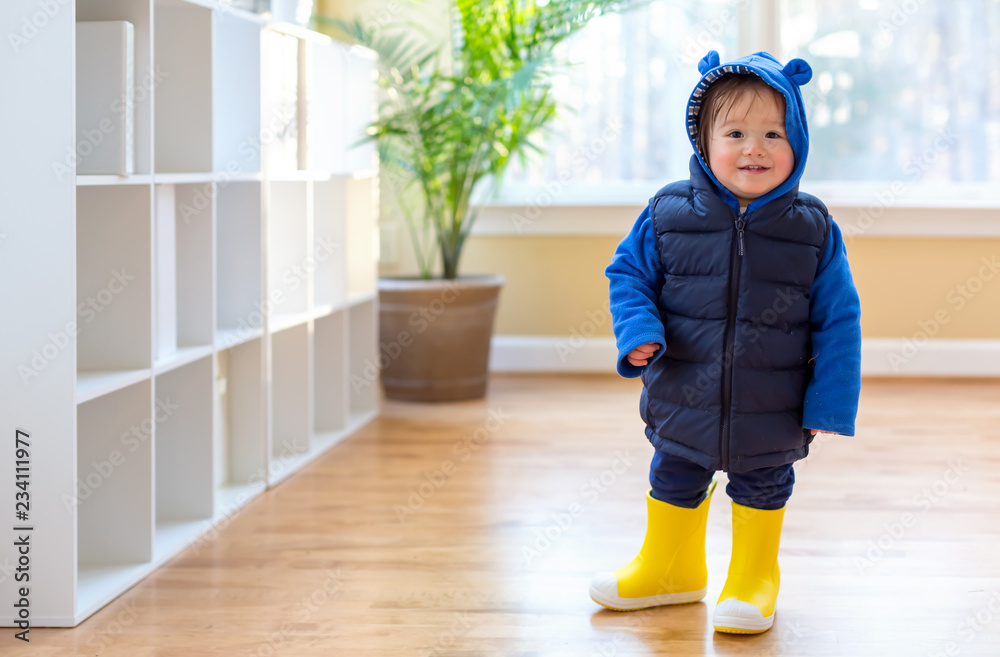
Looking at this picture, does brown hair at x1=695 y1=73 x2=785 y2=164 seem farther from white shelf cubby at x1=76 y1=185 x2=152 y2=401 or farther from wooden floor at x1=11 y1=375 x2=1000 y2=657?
white shelf cubby at x1=76 y1=185 x2=152 y2=401

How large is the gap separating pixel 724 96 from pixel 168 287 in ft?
3.45

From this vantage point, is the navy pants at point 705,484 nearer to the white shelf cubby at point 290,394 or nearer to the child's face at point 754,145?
the child's face at point 754,145

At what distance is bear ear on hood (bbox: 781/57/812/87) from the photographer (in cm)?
146

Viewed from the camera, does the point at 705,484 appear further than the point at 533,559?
No

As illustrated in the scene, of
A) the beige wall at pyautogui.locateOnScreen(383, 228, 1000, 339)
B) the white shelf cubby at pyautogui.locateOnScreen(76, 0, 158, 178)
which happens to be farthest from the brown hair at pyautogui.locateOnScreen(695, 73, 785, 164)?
the beige wall at pyautogui.locateOnScreen(383, 228, 1000, 339)

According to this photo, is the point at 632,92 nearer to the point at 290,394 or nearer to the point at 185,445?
the point at 290,394

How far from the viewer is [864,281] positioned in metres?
3.60

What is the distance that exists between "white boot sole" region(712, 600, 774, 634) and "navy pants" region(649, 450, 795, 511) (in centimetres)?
15

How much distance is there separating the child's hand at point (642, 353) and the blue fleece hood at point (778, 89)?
0.23 meters

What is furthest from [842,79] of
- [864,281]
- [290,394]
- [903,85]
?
[290,394]

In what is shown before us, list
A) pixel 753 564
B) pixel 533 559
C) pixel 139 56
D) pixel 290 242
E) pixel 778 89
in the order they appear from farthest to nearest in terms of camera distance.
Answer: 1. pixel 290 242
2. pixel 533 559
3. pixel 139 56
4. pixel 753 564
5. pixel 778 89

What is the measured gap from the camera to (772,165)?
144 centimetres

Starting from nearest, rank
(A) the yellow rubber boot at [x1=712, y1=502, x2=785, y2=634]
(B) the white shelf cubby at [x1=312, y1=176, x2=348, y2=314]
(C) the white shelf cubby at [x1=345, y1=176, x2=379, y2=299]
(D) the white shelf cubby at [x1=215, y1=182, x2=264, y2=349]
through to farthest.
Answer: (A) the yellow rubber boot at [x1=712, y1=502, x2=785, y2=634], (D) the white shelf cubby at [x1=215, y1=182, x2=264, y2=349], (B) the white shelf cubby at [x1=312, y1=176, x2=348, y2=314], (C) the white shelf cubby at [x1=345, y1=176, x2=379, y2=299]

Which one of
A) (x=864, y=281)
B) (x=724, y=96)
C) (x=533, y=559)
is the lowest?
(x=533, y=559)
